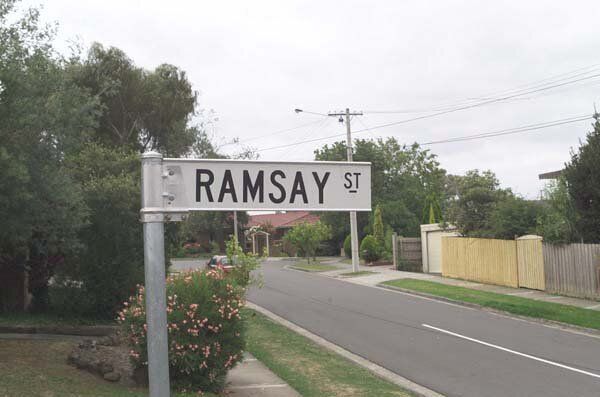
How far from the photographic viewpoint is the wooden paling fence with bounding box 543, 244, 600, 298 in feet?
64.6

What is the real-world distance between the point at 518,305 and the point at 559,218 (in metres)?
4.88

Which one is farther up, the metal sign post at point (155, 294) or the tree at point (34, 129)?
the tree at point (34, 129)

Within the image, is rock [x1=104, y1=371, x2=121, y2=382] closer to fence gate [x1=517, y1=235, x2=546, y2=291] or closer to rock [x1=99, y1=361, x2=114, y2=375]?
rock [x1=99, y1=361, x2=114, y2=375]

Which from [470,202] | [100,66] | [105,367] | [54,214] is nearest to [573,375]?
[105,367]

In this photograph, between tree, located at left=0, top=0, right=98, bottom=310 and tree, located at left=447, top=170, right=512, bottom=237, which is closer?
tree, located at left=0, top=0, right=98, bottom=310

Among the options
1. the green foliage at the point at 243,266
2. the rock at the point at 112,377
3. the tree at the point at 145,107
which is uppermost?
the tree at the point at 145,107

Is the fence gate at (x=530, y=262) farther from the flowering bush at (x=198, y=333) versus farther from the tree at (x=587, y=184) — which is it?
the flowering bush at (x=198, y=333)

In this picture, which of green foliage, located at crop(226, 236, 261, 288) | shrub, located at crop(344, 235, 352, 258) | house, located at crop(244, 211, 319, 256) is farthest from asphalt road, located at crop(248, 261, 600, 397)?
house, located at crop(244, 211, 319, 256)

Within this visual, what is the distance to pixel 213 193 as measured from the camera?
3.01 meters

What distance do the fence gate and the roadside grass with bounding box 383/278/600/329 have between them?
73.2 inches

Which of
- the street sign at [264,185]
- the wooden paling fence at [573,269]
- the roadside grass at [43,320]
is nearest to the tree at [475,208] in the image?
the wooden paling fence at [573,269]

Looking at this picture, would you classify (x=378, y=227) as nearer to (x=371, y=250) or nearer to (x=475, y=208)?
(x=371, y=250)

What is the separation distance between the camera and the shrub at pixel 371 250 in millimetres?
38219

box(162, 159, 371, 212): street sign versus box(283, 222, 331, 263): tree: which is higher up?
box(162, 159, 371, 212): street sign
